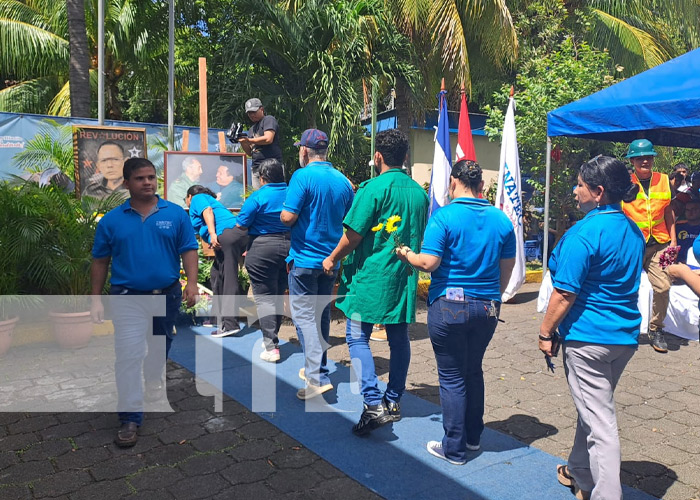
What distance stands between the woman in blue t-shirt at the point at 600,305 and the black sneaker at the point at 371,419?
4.40 feet

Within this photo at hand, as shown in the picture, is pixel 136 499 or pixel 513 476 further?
pixel 513 476

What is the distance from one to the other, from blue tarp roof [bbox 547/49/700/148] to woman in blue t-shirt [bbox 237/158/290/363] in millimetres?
3090

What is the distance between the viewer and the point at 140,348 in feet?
13.7

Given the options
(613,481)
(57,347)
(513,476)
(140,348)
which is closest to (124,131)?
(57,347)

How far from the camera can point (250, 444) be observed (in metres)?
4.09

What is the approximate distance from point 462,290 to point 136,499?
207cm

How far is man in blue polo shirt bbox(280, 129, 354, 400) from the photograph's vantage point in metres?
4.79

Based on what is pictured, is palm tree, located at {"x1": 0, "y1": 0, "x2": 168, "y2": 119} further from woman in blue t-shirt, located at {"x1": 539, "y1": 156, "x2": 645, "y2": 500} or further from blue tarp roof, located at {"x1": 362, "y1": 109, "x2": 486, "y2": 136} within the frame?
woman in blue t-shirt, located at {"x1": 539, "y1": 156, "x2": 645, "y2": 500}

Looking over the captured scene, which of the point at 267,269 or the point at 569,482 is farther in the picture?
the point at 267,269

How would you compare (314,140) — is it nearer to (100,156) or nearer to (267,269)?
(267,269)

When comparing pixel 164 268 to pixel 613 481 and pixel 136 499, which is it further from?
pixel 613 481

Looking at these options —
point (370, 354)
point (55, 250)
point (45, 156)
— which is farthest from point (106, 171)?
point (370, 354)

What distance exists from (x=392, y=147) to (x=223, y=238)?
300 centimetres

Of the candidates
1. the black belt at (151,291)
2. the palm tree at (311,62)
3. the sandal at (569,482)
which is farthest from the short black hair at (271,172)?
the palm tree at (311,62)
